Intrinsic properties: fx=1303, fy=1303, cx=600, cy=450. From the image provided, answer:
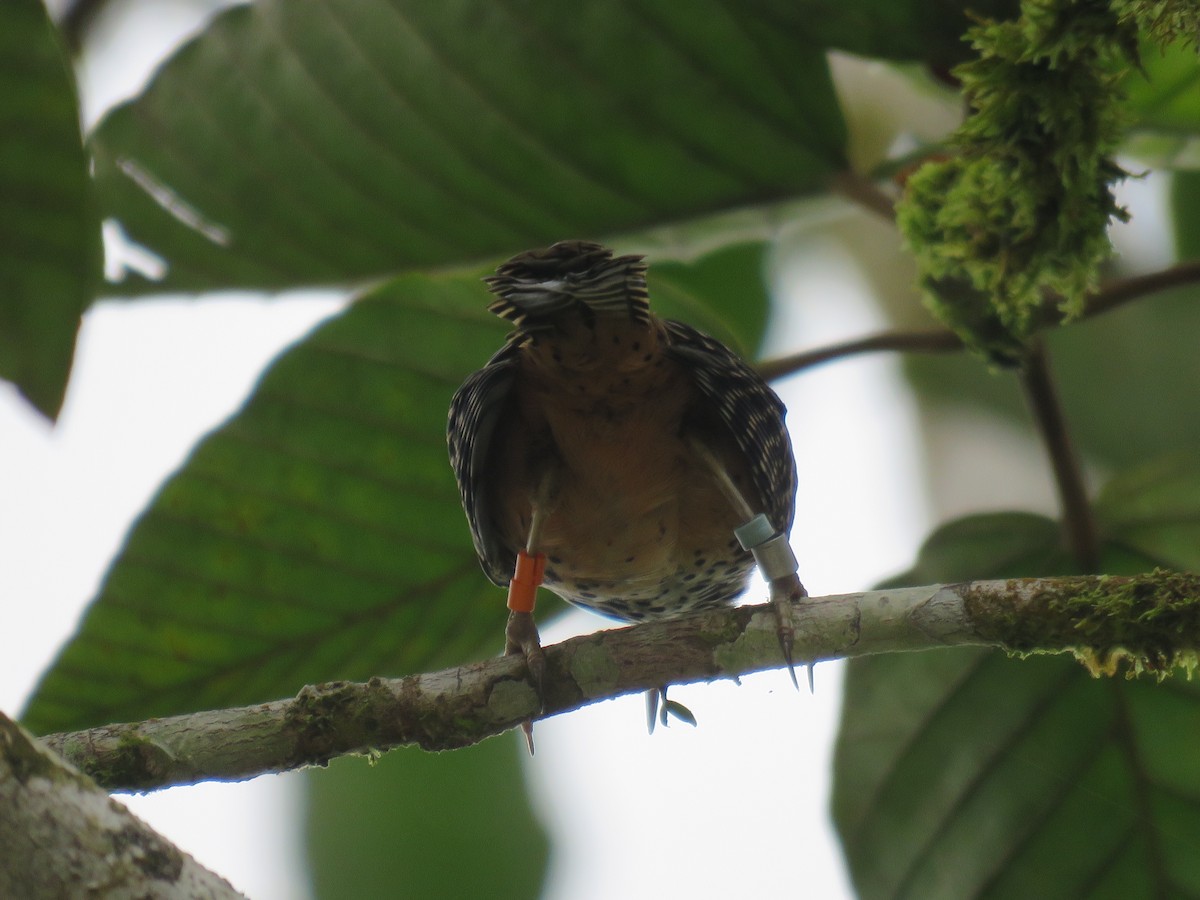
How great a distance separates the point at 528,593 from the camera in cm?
232

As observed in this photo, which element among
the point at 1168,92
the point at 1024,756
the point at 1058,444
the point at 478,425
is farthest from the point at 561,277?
the point at 1024,756

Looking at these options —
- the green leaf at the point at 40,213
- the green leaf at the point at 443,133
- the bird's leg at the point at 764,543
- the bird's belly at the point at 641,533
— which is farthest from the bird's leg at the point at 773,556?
the green leaf at the point at 40,213

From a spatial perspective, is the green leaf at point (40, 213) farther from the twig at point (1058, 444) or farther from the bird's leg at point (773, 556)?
the twig at point (1058, 444)

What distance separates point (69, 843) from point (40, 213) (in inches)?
38.3

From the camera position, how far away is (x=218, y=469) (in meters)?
2.74

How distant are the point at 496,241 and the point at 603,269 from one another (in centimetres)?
114

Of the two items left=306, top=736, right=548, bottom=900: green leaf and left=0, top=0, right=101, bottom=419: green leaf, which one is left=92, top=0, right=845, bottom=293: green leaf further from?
left=306, top=736, right=548, bottom=900: green leaf

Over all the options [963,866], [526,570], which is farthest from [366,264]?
[963,866]

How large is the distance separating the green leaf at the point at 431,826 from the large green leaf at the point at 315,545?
1.11 meters

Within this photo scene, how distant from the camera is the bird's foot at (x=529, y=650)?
1.90 meters

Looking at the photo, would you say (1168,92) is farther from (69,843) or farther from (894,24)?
(69,843)

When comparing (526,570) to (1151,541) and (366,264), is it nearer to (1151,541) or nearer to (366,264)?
(366,264)

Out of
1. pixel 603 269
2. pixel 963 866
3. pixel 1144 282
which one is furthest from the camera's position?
pixel 963 866

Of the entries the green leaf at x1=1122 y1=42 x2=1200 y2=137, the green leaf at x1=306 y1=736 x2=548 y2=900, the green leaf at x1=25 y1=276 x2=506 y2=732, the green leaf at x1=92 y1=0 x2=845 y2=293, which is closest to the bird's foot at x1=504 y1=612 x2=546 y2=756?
the green leaf at x1=25 y1=276 x2=506 y2=732
